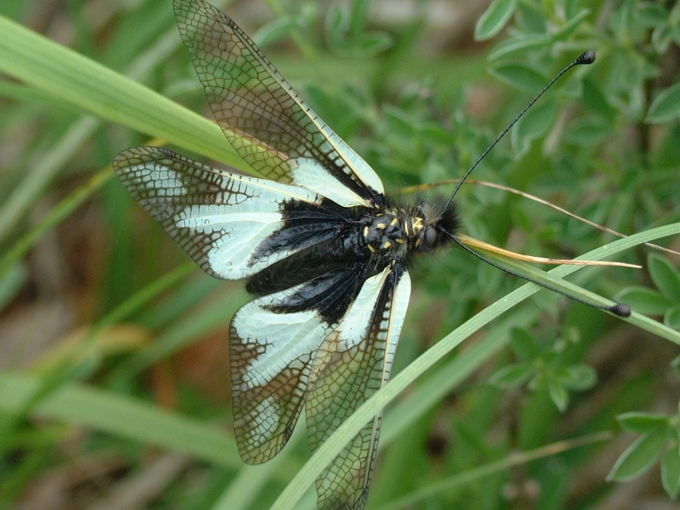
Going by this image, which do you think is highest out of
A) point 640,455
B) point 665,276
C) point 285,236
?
point 285,236

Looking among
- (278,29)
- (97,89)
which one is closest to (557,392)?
(278,29)

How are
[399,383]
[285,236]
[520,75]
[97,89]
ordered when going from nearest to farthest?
[399,383] < [97,89] < [285,236] < [520,75]

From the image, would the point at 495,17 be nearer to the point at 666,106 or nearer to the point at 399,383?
the point at 666,106

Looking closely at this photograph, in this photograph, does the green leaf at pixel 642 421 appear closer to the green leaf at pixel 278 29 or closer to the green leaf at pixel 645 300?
the green leaf at pixel 645 300

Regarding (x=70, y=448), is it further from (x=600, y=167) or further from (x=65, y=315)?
(x=600, y=167)

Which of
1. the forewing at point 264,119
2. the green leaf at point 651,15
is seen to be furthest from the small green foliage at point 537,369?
the green leaf at point 651,15

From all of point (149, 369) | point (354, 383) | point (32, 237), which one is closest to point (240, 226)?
point (354, 383)

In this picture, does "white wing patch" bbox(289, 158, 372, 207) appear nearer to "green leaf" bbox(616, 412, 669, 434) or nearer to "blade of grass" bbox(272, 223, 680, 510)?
"blade of grass" bbox(272, 223, 680, 510)
